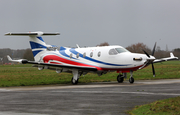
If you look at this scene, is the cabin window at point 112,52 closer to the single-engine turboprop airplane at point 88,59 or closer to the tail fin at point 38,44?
the single-engine turboprop airplane at point 88,59

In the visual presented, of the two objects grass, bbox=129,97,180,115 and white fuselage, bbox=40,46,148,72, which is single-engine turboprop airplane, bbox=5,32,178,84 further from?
grass, bbox=129,97,180,115

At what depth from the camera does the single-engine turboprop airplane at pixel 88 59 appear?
2347cm

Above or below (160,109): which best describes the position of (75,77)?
above

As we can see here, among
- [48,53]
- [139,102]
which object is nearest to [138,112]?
[139,102]

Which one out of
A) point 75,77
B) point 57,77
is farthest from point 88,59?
point 57,77

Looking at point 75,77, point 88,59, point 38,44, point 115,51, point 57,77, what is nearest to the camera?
point 115,51

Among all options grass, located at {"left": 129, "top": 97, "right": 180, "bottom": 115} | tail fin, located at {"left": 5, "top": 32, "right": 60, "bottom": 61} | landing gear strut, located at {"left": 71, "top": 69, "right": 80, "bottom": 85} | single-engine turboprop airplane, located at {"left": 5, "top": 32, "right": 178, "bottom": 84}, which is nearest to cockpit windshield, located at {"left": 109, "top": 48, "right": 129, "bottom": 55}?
single-engine turboprop airplane, located at {"left": 5, "top": 32, "right": 178, "bottom": 84}

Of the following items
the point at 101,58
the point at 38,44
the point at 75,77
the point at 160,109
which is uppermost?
the point at 38,44

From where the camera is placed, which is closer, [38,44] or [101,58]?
[101,58]

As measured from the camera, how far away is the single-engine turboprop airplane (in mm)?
23469

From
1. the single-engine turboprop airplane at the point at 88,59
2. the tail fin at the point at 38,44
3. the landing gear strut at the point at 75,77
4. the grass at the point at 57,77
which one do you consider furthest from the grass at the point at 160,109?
the tail fin at the point at 38,44

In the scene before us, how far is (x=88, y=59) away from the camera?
85.8 feet

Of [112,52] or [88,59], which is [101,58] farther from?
[88,59]

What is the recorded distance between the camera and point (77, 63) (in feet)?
88.0
